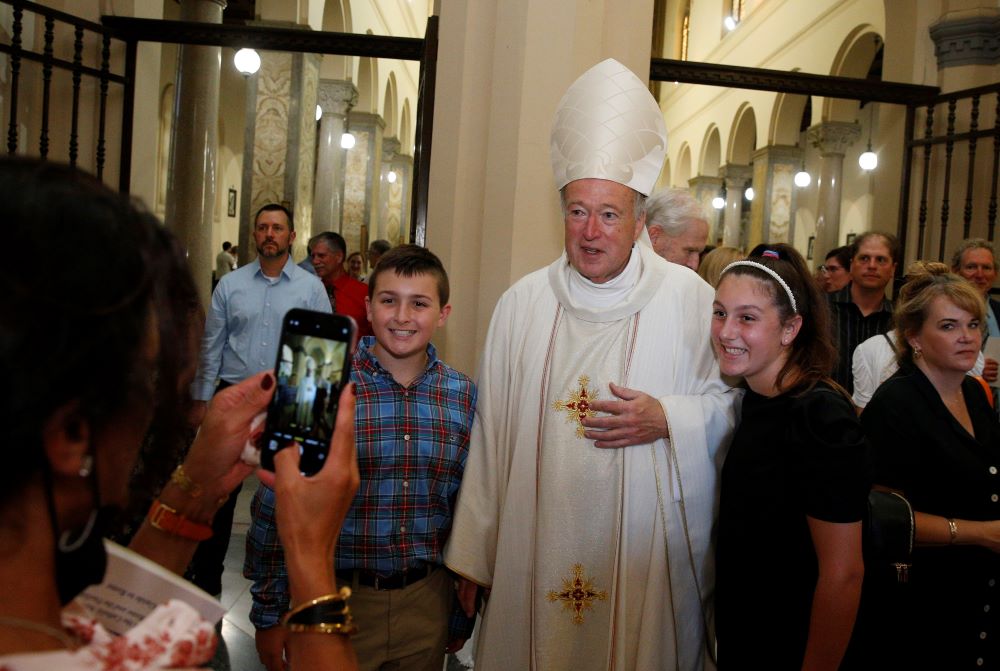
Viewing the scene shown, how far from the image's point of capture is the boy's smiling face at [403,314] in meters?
2.22

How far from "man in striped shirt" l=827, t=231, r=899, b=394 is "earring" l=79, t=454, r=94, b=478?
4.21m

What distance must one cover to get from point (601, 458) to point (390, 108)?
1756cm

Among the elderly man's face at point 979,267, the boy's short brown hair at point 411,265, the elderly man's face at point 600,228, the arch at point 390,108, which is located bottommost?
the boy's short brown hair at point 411,265

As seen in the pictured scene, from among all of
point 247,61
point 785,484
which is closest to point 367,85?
point 247,61

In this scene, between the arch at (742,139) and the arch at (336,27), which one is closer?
the arch at (336,27)

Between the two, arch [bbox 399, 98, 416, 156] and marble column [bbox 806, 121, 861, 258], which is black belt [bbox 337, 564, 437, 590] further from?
arch [bbox 399, 98, 416, 156]

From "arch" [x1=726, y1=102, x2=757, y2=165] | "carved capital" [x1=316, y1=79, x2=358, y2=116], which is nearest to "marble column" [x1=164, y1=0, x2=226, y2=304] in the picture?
"carved capital" [x1=316, y1=79, x2=358, y2=116]

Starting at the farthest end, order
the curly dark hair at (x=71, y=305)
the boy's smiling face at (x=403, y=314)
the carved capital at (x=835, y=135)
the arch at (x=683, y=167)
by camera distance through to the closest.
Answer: the arch at (x=683, y=167)
the carved capital at (x=835, y=135)
the boy's smiling face at (x=403, y=314)
the curly dark hair at (x=71, y=305)

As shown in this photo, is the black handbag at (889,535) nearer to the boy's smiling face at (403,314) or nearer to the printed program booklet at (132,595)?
the boy's smiling face at (403,314)

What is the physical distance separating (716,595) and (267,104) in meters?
8.55

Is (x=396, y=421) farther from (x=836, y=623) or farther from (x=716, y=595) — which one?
(x=836, y=623)

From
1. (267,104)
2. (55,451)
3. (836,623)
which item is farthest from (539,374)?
(267,104)

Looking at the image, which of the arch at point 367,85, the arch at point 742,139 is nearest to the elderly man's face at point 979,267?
the arch at point 367,85

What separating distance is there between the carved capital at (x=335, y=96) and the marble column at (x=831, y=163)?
7326 mm
